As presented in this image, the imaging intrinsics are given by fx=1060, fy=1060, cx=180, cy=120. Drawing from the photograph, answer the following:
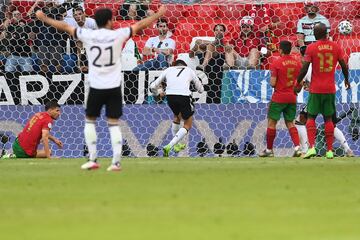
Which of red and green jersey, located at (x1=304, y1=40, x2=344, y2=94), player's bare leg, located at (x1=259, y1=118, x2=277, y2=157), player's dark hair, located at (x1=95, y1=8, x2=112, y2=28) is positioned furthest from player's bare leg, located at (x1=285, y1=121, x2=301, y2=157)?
player's dark hair, located at (x1=95, y1=8, x2=112, y2=28)

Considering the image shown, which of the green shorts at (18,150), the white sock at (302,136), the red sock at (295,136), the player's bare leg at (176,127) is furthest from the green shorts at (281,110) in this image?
the green shorts at (18,150)

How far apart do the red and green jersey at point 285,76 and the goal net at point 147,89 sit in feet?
6.34

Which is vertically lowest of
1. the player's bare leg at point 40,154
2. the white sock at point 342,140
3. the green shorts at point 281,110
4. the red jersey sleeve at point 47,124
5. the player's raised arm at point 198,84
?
the player's bare leg at point 40,154

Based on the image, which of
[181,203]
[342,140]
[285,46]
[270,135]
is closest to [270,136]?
[270,135]

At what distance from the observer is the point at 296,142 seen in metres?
18.7

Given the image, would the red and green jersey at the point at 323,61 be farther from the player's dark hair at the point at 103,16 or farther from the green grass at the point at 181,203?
the player's dark hair at the point at 103,16

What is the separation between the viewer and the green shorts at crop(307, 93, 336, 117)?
16.8 metres

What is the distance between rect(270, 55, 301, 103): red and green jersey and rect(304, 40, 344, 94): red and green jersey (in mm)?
1615

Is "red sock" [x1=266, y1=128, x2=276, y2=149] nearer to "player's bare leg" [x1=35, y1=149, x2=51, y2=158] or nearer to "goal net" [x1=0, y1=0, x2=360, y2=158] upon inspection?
"goal net" [x1=0, y1=0, x2=360, y2=158]

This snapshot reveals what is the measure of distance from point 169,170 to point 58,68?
704 centimetres

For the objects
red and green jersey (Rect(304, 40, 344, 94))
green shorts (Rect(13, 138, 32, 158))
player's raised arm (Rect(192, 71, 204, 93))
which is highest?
red and green jersey (Rect(304, 40, 344, 94))

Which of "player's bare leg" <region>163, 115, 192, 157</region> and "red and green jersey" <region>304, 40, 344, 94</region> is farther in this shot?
"player's bare leg" <region>163, 115, 192, 157</region>

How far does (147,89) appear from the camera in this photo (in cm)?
2059

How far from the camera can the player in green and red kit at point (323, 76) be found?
16.6m
